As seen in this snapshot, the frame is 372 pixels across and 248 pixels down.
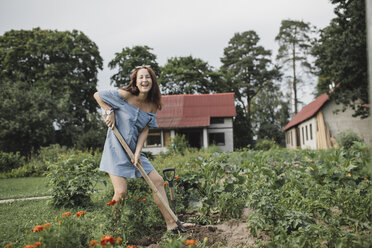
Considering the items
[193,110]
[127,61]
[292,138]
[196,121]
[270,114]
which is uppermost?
[127,61]

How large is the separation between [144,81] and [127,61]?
28.6 metres

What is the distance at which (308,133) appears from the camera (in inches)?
937

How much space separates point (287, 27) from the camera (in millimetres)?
33312

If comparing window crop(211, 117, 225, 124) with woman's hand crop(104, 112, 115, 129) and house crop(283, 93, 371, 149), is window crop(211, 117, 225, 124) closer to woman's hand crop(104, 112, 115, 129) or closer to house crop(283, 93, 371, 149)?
house crop(283, 93, 371, 149)

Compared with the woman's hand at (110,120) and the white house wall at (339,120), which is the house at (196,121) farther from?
the woman's hand at (110,120)

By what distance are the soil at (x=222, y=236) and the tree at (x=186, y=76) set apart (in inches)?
1048

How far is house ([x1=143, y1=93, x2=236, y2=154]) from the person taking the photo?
2400 cm

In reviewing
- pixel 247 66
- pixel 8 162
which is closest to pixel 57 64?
pixel 8 162

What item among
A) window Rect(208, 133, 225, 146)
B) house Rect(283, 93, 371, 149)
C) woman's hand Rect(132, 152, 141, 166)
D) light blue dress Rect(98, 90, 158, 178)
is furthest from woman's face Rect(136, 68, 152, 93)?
window Rect(208, 133, 225, 146)

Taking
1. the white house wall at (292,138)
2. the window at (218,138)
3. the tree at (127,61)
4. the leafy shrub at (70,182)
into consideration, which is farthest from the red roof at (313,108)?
the leafy shrub at (70,182)

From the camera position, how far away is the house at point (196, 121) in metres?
24.0

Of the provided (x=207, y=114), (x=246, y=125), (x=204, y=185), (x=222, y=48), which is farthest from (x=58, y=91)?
(x=204, y=185)

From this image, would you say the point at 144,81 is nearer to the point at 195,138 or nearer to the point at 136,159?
the point at 136,159

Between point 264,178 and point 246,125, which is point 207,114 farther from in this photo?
point 264,178
